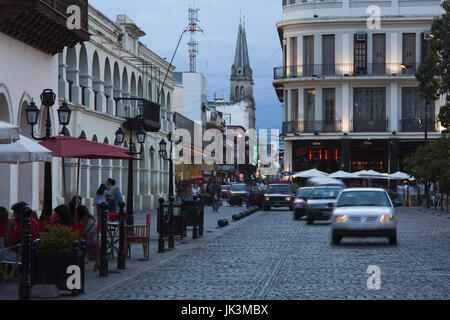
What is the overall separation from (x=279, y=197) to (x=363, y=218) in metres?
30.2

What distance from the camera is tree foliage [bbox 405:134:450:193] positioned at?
41.1 meters

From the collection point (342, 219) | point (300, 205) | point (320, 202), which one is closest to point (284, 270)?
point (342, 219)

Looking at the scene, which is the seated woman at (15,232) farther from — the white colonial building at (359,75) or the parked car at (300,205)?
the white colonial building at (359,75)

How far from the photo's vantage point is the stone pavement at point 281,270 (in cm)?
1400

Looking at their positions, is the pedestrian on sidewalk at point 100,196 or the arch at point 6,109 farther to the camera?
the pedestrian on sidewalk at point 100,196

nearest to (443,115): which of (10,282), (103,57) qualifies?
(103,57)

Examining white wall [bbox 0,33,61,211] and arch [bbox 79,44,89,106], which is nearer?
white wall [bbox 0,33,61,211]

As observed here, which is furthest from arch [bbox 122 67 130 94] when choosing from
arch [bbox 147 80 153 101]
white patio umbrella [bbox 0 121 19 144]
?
white patio umbrella [bbox 0 121 19 144]

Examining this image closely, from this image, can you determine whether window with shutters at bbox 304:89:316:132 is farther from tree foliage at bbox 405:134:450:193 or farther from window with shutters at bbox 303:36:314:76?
tree foliage at bbox 405:134:450:193

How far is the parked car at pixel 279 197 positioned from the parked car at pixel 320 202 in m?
17.7

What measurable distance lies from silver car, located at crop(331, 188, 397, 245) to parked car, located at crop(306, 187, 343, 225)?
9.03 meters

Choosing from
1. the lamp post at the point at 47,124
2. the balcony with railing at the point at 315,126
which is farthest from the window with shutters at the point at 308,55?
the lamp post at the point at 47,124

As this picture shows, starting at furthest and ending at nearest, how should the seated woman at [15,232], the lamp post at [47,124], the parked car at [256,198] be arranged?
the parked car at [256,198], the lamp post at [47,124], the seated woman at [15,232]

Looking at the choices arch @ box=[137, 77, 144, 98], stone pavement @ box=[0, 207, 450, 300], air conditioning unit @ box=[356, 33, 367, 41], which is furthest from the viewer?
air conditioning unit @ box=[356, 33, 367, 41]
